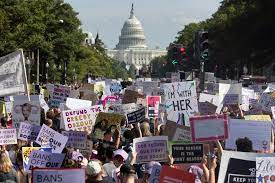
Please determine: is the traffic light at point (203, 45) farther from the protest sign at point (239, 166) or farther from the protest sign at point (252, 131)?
the protest sign at point (239, 166)

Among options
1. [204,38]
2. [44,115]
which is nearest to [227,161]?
[44,115]

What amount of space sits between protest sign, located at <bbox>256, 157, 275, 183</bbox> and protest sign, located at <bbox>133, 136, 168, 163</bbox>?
2769 millimetres

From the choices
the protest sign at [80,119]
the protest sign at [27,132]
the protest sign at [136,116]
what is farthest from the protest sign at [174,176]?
the protest sign at [136,116]

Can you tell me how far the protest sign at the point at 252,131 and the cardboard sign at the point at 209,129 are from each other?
92cm

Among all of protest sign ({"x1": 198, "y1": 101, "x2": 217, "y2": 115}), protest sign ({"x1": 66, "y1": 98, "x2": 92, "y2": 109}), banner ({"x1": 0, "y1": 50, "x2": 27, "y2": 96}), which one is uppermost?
banner ({"x1": 0, "y1": 50, "x2": 27, "y2": 96})

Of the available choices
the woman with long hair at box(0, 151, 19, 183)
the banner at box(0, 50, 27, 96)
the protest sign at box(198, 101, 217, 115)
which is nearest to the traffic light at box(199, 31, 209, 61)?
the protest sign at box(198, 101, 217, 115)

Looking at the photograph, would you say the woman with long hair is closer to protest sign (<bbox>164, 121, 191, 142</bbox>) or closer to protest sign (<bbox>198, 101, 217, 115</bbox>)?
protest sign (<bbox>164, 121, 191, 142</bbox>)

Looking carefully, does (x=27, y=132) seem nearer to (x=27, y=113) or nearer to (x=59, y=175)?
(x=27, y=113)

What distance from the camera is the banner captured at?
16203 millimetres

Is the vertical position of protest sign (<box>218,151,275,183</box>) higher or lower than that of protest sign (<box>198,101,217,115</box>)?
lower

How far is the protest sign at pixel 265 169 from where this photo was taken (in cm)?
870

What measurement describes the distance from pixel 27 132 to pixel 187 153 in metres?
3.75

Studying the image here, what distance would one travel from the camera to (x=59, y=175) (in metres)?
9.50

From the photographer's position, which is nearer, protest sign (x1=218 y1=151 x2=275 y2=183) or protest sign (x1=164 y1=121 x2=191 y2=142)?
protest sign (x1=218 y1=151 x2=275 y2=183)
